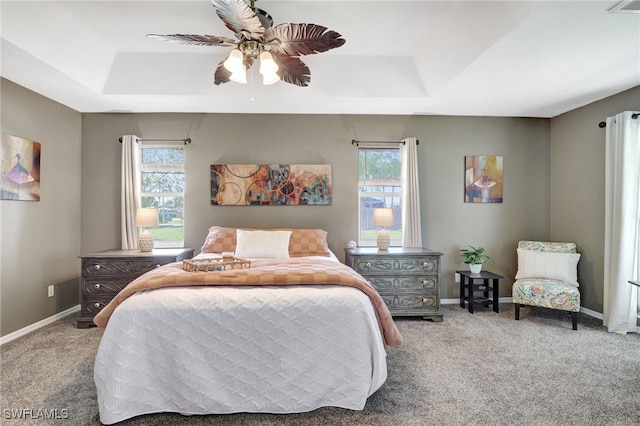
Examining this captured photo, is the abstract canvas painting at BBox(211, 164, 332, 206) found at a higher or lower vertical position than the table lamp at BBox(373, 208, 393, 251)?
higher

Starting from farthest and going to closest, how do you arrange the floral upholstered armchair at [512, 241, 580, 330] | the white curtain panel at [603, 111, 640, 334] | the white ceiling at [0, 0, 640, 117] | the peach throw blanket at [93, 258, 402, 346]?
the floral upholstered armchair at [512, 241, 580, 330]
the white curtain panel at [603, 111, 640, 334]
the white ceiling at [0, 0, 640, 117]
the peach throw blanket at [93, 258, 402, 346]

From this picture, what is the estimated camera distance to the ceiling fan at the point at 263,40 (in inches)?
72.5

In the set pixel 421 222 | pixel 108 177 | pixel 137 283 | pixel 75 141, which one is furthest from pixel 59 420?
pixel 421 222

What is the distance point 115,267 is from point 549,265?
4878 millimetres

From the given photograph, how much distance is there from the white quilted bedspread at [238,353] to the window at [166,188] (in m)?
2.39

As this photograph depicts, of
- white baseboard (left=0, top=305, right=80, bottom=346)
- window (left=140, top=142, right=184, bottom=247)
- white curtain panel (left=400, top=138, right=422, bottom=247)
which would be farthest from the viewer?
window (left=140, top=142, right=184, bottom=247)

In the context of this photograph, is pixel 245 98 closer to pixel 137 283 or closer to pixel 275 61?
pixel 275 61

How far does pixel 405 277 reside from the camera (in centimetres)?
356

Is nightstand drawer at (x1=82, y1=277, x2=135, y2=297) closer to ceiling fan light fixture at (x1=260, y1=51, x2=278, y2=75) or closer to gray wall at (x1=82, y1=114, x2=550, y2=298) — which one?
gray wall at (x1=82, y1=114, x2=550, y2=298)

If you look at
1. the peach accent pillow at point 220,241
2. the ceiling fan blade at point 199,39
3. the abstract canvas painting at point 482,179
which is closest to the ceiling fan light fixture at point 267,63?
the ceiling fan blade at point 199,39

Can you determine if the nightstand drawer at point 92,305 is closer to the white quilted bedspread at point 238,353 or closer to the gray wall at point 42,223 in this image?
the gray wall at point 42,223

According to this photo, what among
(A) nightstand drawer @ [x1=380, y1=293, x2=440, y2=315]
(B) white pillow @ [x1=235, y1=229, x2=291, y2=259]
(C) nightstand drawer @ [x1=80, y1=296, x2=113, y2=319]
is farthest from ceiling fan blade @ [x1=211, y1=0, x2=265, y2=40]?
(C) nightstand drawer @ [x1=80, y1=296, x2=113, y2=319]

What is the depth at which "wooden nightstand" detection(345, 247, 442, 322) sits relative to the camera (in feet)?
11.6

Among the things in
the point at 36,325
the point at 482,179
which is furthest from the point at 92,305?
the point at 482,179
